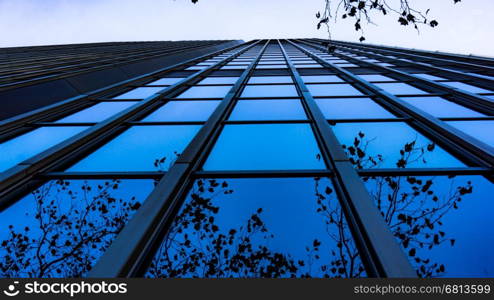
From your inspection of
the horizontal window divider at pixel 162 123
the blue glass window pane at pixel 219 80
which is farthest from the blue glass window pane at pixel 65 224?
the blue glass window pane at pixel 219 80

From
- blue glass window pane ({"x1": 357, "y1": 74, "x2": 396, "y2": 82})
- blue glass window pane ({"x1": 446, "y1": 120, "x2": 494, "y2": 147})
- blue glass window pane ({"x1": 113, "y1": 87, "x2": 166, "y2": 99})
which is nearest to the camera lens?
blue glass window pane ({"x1": 446, "y1": 120, "x2": 494, "y2": 147})

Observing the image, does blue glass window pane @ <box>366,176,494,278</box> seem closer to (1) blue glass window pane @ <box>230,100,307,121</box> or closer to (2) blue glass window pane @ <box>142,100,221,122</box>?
(1) blue glass window pane @ <box>230,100,307,121</box>

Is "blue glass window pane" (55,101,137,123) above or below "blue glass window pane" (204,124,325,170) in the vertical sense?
above

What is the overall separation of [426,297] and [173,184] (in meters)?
3.25

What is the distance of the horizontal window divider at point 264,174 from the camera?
14.0 ft

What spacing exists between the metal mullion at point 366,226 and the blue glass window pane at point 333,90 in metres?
4.81

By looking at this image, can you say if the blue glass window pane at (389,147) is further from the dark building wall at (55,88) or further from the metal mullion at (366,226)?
the dark building wall at (55,88)

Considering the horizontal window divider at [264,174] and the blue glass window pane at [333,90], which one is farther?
the blue glass window pane at [333,90]

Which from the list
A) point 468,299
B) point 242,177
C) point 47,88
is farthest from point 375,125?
point 47,88

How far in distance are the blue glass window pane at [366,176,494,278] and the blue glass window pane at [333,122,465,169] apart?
0.49 m

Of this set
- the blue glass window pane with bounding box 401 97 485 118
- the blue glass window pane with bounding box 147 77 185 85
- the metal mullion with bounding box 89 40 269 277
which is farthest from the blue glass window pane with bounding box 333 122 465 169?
the blue glass window pane with bounding box 147 77 185 85

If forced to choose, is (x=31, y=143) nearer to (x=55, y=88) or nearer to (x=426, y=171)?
(x=55, y=88)

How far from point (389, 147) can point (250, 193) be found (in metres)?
3.05

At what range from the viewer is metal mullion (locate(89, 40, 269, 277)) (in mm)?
2779
